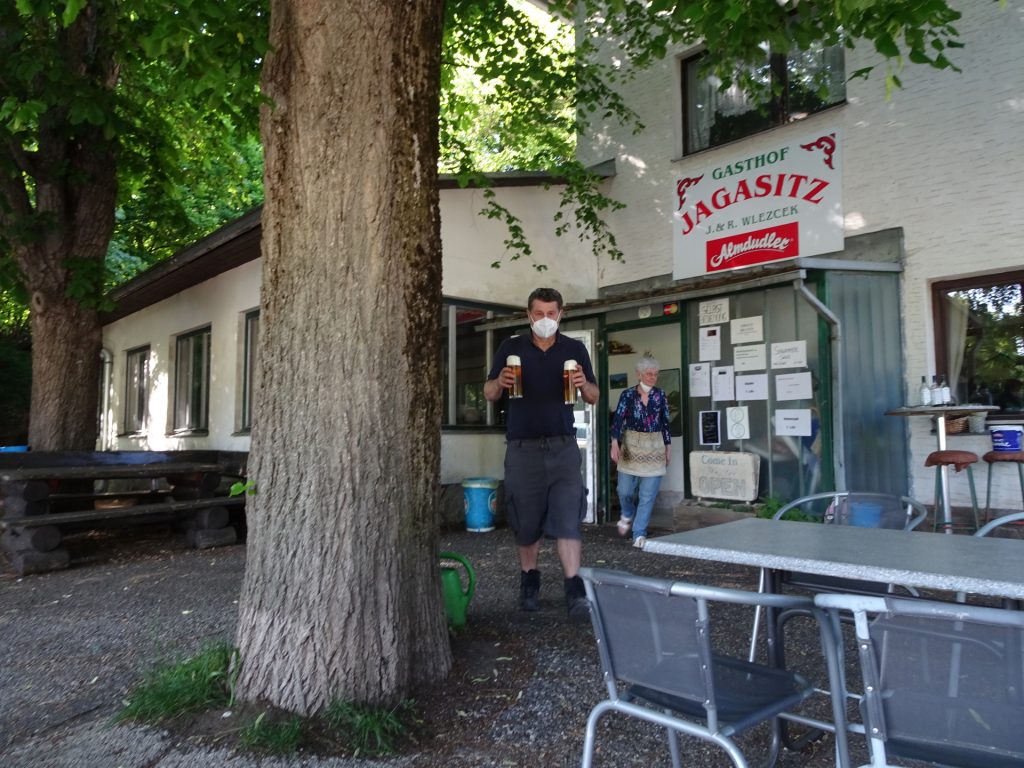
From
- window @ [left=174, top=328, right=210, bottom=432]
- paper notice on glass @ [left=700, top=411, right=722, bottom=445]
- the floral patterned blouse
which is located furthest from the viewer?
window @ [left=174, top=328, right=210, bottom=432]

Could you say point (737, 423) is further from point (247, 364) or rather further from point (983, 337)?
point (247, 364)

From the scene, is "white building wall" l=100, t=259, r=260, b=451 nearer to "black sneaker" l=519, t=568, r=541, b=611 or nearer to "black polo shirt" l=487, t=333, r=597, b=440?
"black polo shirt" l=487, t=333, r=597, b=440

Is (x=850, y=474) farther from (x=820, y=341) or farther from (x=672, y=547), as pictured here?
(x=672, y=547)

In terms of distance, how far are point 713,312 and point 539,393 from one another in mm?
4552

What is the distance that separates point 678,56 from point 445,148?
10.7 ft

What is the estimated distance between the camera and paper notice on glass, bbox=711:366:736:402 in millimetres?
8445

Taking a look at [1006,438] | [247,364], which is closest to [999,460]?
[1006,438]

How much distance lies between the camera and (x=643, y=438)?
773 centimetres

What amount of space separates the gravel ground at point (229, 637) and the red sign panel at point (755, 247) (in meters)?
3.91

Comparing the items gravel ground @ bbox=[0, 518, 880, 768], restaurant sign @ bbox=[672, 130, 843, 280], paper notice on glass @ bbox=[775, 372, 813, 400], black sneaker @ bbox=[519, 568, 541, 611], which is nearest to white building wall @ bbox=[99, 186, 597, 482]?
restaurant sign @ bbox=[672, 130, 843, 280]

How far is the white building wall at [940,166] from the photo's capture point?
23.6 feet

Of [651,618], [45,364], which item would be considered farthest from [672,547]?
[45,364]

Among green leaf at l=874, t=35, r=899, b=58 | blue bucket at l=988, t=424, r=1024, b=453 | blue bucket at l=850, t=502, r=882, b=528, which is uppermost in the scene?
green leaf at l=874, t=35, r=899, b=58

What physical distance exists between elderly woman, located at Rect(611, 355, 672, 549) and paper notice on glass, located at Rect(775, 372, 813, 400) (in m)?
1.18
